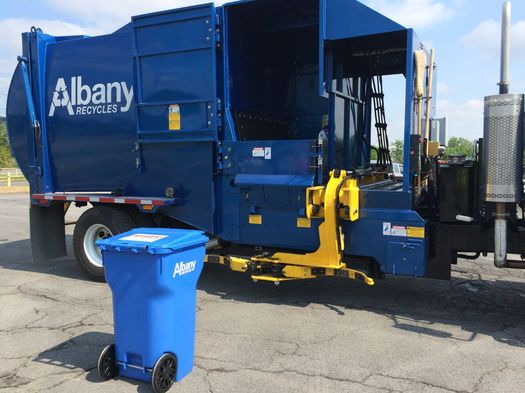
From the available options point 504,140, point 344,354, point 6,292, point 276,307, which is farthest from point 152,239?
point 6,292

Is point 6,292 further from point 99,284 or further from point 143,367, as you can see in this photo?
point 143,367

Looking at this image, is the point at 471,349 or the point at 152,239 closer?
the point at 152,239

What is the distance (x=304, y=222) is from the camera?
18.0 feet

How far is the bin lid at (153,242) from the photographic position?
3.32m

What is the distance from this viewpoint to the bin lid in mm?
3324

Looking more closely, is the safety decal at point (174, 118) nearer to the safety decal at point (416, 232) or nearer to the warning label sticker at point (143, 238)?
the warning label sticker at point (143, 238)

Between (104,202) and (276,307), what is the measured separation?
285 cm

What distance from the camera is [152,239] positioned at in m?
3.49

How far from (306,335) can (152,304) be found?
176 centimetres

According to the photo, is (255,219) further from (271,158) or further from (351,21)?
(351,21)

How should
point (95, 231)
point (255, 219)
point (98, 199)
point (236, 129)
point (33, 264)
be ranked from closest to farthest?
1. point (255, 219)
2. point (236, 129)
3. point (98, 199)
4. point (95, 231)
5. point (33, 264)

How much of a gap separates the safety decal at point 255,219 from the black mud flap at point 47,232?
3370mm

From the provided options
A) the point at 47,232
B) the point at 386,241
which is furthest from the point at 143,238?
the point at 47,232

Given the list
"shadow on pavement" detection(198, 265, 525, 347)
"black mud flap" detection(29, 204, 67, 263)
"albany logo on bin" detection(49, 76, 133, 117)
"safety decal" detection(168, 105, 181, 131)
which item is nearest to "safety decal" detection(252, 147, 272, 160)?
"safety decal" detection(168, 105, 181, 131)
